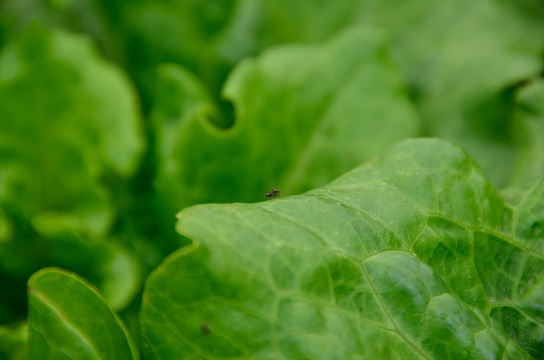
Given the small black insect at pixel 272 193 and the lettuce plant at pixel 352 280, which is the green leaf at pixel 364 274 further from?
the small black insect at pixel 272 193

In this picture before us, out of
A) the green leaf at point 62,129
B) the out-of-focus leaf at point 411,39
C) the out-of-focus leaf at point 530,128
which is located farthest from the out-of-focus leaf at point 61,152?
the out-of-focus leaf at point 530,128

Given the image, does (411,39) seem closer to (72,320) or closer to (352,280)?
(352,280)

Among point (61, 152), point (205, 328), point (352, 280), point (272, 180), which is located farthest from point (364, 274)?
point (61, 152)

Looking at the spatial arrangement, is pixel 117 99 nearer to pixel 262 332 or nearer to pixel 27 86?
pixel 27 86

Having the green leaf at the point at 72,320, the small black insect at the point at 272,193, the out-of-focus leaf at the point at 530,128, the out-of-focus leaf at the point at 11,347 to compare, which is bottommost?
the out-of-focus leaf at the point at 11,347

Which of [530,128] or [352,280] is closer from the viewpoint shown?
[352,280]

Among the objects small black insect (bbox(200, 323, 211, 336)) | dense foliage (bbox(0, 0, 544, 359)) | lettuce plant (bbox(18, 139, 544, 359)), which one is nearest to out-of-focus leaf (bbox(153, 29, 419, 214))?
dense foliage (bbox(0, 0, 544, 359))

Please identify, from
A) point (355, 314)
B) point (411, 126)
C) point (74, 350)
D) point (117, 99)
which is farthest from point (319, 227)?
point (117, 99)
